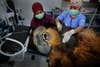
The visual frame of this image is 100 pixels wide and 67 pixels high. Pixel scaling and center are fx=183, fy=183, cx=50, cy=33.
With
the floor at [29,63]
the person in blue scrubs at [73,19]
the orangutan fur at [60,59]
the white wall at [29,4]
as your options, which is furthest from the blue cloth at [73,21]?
the orangutan fur at [60,59]

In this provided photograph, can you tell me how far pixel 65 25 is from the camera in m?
1.88

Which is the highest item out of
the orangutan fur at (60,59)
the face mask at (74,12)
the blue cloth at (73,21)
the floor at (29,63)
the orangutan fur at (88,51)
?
the orangutan fur at (88,51)

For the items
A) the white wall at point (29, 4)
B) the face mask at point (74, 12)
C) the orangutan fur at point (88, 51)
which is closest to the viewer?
the orangutan fur at point (88, 51)

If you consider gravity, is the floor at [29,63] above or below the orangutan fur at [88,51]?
below

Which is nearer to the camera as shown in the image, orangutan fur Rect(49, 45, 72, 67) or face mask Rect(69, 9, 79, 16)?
orangutan fur Rect(49, 45, 72, 67)

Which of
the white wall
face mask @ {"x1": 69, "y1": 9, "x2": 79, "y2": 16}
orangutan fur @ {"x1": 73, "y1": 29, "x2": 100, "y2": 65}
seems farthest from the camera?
the white wall

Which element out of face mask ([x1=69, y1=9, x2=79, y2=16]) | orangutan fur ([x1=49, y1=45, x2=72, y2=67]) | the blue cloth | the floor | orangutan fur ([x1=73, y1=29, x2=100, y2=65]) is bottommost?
the floor

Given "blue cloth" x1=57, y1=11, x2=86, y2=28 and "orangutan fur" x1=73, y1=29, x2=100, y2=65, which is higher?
"orangutan fur" x1=73, y1=29, x2=100, y2=65

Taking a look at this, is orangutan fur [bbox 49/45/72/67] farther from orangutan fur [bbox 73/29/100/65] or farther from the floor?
the floor

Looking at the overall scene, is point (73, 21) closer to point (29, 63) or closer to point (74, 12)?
point (74, 12)

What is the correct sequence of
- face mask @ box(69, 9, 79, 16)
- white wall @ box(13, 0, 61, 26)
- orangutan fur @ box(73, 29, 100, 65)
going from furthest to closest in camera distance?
1. white wall @ box(13, 0, 61, 26)
2. face mask @ box(69, 9, 79, 16)
3. orangutan fur @ box(73, 29, 100, 65)

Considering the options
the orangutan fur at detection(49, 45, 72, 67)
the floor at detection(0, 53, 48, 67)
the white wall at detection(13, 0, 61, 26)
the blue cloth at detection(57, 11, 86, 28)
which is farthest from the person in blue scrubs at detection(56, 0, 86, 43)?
the orangutan fur at detection(49, 45, 72, 67)

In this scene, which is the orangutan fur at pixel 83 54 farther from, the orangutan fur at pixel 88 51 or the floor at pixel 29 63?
the floor at pixel 29 63

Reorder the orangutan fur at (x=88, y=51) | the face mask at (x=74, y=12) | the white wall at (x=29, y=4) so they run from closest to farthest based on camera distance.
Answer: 1. the orangutan fur at (x=88, y=51)
2. the face mask at (x=74, y=12)
3. the white wall at (x=29, y=4)
